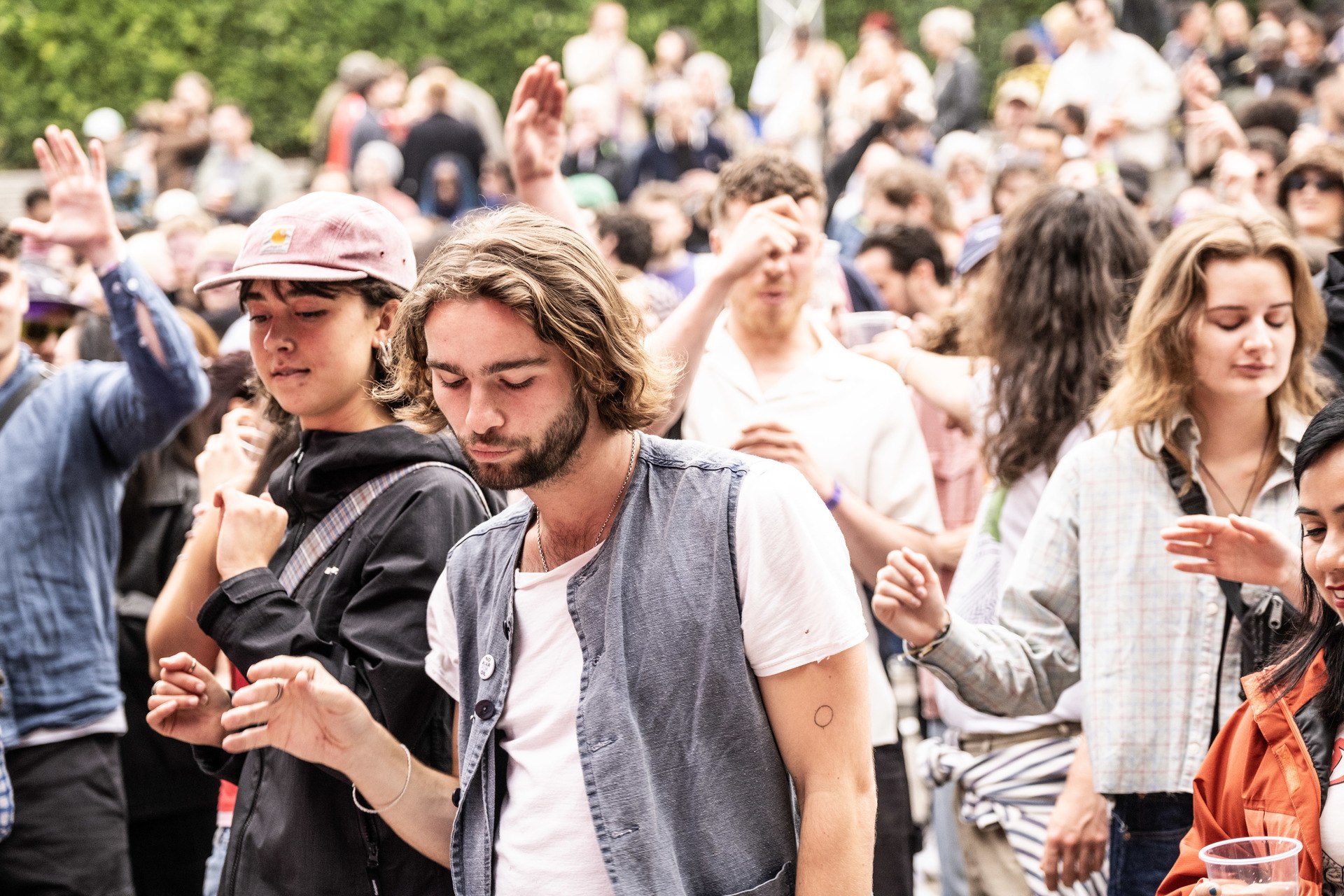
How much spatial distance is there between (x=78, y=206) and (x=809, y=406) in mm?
2004

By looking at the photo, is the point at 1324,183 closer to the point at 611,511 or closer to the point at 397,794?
the point at 611,511

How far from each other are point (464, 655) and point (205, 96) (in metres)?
14.0

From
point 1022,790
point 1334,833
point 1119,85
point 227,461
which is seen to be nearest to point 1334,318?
point 1022,790

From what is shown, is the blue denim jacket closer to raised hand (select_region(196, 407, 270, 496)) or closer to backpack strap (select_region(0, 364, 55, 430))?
backpack strap (select_region(0, 364, 55, 430))

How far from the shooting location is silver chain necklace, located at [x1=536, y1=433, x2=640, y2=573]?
94.3 inches

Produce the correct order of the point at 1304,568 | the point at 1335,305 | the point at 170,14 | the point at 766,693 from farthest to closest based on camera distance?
the point at 170,14, the point at 1335,305, the point at 1304,568, the point at 766,693

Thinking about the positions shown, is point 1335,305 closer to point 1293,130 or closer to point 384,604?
point 384,604

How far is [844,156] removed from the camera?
37.4 feet

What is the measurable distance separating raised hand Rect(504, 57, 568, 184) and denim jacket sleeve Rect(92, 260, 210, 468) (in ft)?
3.28

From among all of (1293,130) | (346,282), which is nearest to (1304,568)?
(346,282)

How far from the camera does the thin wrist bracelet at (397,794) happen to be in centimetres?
260

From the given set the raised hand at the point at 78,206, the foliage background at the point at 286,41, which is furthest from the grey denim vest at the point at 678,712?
the foliage background at the point at 286,41

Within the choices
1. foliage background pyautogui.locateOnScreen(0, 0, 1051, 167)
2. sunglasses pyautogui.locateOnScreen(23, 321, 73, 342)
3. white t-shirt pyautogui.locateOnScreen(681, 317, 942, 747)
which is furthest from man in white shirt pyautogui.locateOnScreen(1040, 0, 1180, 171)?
sunglasses pyautogui.locateOnScreen(23, 321, 73, 342)

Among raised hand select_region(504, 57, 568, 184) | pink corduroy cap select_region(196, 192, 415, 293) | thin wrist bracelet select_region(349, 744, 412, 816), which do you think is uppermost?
raised hand select_region(504, 57, 568, 184)
